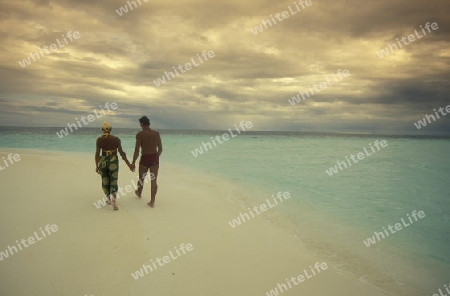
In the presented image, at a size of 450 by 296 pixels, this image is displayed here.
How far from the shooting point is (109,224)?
17.8 feet

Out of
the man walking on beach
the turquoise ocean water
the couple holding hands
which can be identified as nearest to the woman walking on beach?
the couple holding hands

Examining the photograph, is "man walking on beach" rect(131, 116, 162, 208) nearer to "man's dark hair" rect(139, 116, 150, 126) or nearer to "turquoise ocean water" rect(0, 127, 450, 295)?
"man's dark hair" rect(139, 116, 150, 126)

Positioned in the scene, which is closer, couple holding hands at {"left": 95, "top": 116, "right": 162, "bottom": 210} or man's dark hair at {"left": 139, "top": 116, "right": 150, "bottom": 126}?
couple holding hands at {"left": 95, "top": 116, "right": 162, "bottom": 210}

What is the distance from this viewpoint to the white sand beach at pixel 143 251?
3.66 m

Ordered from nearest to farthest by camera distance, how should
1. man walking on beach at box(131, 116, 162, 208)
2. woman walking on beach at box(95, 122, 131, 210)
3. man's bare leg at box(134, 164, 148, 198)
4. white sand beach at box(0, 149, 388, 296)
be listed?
white sand beach at box(0, 149, 388, 296), woman walking on beach at box(95, 122, 131, 210), man walking on beach at box(131, 116, 162, 208), man's bare leg at box(134, 164, 148, 198)

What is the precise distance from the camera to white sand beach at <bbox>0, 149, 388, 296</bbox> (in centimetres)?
366

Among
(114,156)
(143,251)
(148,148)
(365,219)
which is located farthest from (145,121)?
(365,219)

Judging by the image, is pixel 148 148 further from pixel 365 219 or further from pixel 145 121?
pixel 365 219

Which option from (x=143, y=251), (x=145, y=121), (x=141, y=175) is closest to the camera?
(x=143, y=251)

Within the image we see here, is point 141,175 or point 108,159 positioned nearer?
point 108,159

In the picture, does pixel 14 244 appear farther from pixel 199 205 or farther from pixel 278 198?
pixel 278 198

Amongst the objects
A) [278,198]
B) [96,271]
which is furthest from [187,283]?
[278,198]

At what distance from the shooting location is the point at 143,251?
4469 mm

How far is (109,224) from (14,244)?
4.97ft
